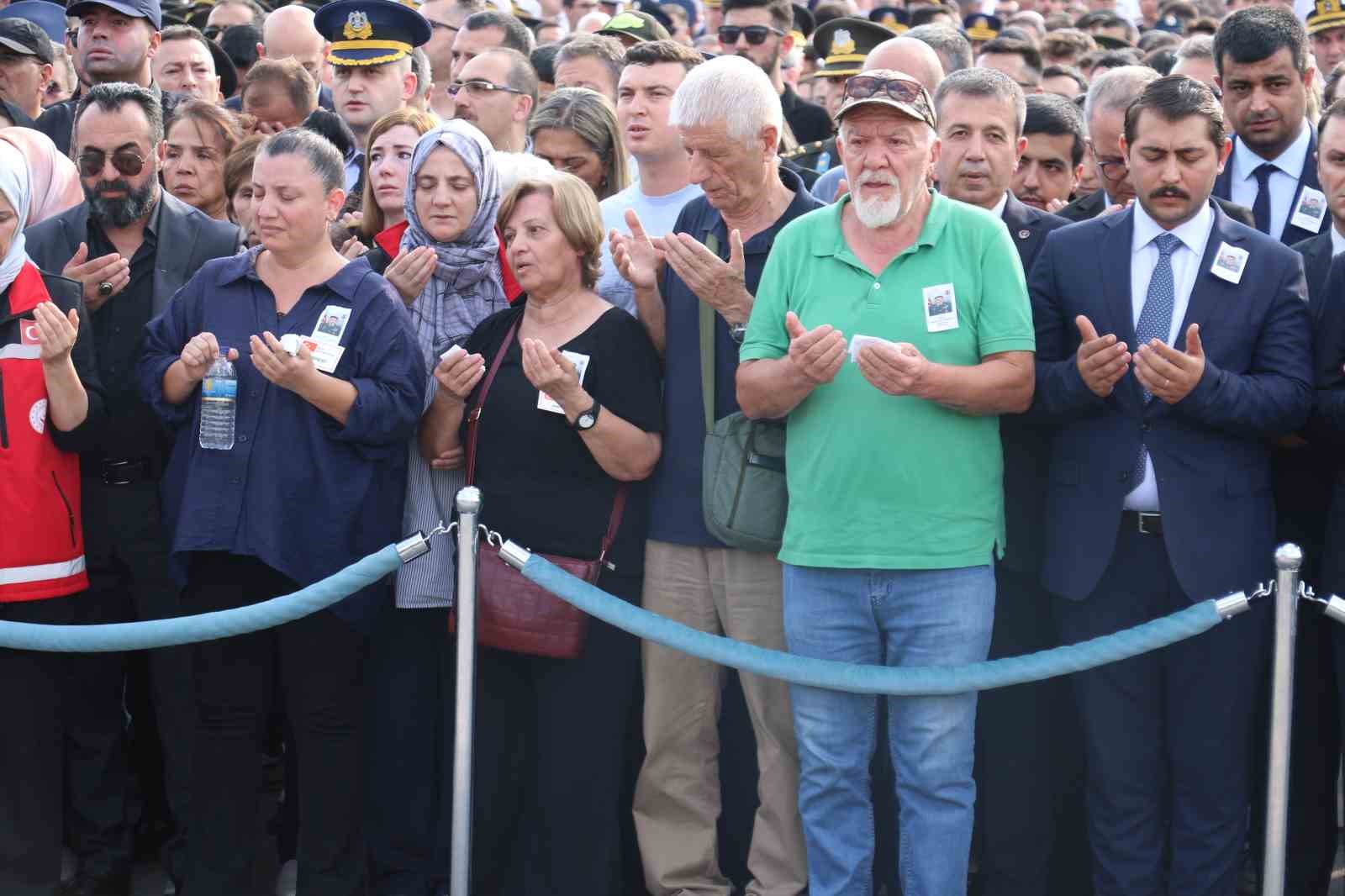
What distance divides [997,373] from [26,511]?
9.44ft

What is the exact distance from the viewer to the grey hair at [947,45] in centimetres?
754

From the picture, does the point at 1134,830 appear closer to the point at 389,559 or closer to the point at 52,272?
the point at 389,559

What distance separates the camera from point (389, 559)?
14.6ft

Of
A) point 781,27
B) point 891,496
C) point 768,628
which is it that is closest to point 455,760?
point 768,628

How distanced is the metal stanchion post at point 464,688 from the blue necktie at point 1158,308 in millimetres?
1820

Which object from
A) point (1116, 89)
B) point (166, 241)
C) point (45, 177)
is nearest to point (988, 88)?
point (1116, 89)

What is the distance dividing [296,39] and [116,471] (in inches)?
161

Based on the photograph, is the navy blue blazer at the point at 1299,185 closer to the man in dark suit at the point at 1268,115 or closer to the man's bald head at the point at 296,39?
the man in dark suit at the point at 1268,115

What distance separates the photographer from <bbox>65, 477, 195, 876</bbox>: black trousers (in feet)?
17.2

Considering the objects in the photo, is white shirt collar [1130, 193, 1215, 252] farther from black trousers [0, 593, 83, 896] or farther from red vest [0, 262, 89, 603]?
black trousers [0, 593, 83, 896]

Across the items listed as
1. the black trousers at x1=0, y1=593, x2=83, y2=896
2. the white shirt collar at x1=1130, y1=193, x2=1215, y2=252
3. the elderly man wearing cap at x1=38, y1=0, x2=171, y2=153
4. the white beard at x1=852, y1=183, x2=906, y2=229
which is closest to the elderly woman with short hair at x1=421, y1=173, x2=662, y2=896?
the white beard at x1=852, y1=183, x2=906, y2=229

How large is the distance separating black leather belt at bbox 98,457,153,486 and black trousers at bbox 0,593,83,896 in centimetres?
43

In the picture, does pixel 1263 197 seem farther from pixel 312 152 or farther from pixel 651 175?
pixel 312 152

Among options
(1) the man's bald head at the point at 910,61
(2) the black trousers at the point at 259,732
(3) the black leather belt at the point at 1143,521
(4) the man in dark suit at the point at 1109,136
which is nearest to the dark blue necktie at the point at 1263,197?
(4) the man in dark suit at the point at 1109,136
